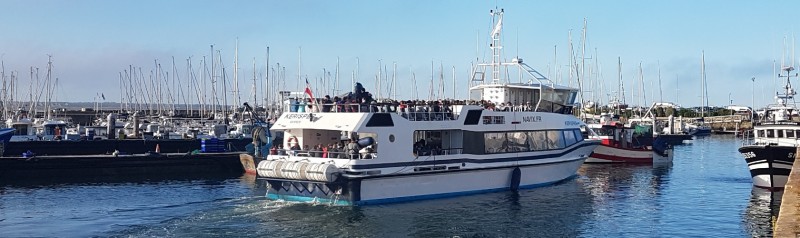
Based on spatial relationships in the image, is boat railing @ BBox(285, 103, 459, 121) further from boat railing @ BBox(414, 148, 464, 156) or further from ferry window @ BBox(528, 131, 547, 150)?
ferry window @ BBox(528, 131, 547, 150)

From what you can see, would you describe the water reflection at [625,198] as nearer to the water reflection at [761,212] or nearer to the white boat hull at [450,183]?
the white boat hull at [450,183]

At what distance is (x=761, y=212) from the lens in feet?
96.5

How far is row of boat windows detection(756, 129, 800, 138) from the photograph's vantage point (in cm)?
3531

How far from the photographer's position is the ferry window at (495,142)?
3347cm

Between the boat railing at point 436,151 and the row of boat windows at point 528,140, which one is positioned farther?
the row of boat windows at point 528,140

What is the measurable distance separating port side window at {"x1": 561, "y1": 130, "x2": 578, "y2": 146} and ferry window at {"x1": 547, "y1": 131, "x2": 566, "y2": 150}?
1.09ft

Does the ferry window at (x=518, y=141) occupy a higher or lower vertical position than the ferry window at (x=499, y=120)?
lower

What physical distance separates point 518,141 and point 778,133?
11.4m

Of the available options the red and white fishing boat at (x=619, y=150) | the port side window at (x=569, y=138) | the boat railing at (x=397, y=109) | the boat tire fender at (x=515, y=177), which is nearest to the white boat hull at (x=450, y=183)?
the boat tire fender at (x=515, y=177)

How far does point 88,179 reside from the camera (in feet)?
133

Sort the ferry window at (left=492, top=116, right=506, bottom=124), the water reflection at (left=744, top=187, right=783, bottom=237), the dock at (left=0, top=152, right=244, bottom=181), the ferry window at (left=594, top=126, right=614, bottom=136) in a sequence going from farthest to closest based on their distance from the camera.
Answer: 1. the ferry window at (left=594, top=126, right=614, bottom=136)
2. the dock at (left=0, top=152, right=244, bottom=181)
3. the ferry window at (left=492, top=116, right=506, bottom=124)
4. the water reflection at (left=744, top=187, right=783, bottom=237)

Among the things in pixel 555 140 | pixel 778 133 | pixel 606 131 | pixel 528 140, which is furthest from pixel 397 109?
pixel 606 131

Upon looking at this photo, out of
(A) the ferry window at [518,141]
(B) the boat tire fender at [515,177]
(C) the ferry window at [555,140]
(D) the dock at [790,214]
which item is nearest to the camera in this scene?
(D) the dock at [790,214]

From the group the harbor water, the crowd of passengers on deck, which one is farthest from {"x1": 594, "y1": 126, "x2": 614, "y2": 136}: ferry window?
the crowd of passengers on deck
